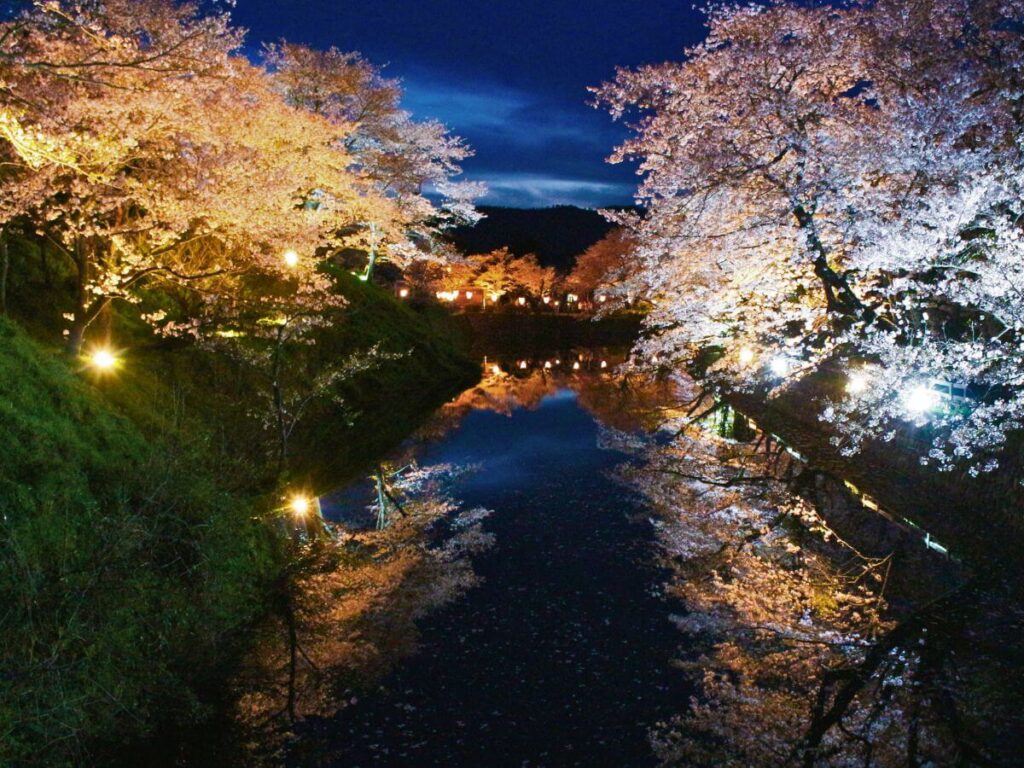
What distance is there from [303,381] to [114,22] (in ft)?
38.2

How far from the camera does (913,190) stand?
1377cm

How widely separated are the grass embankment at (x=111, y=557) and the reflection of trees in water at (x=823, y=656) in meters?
5.78

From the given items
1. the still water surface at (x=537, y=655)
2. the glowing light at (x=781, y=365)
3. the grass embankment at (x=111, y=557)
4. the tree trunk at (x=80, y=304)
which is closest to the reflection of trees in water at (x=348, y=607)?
the still water surface at (x=537, y=655)

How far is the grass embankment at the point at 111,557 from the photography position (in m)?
5.91

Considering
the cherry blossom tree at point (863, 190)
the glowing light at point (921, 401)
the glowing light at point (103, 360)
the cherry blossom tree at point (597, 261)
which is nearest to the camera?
the cherry blossom tree at point (863, 190)

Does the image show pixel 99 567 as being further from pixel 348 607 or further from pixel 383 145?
pixel 383 145

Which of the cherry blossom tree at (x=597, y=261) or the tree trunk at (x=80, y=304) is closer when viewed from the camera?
the tree trunk at (x=80, y=304)

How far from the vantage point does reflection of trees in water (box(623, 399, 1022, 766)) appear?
7.06 meters

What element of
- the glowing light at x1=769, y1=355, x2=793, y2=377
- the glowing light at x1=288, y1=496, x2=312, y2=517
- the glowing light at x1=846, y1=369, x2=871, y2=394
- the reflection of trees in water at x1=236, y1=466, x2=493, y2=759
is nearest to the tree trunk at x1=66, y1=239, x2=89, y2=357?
the glowing light at x1=288, y1=496, x2=312, y2=517

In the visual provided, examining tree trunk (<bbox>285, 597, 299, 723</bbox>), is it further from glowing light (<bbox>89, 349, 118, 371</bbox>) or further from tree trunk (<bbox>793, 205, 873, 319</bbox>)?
tree trunk (<bbox>793, 205, 873, 319</bbox>)

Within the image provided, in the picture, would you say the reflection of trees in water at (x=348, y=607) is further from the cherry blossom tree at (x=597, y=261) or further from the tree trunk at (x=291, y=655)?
the cherry blossom tree at (x=597, y=261)

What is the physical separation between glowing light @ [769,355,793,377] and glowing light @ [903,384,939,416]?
6.64 metres

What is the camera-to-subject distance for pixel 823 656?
8.73 meters

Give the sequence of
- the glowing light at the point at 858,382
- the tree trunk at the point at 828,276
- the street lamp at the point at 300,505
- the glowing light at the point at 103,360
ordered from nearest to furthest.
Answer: the glowing light at the point at 103,360, the street lamp at the point at 300,505, the glowing light at the point at 858,382, the tree trunk at the point at 828,276
